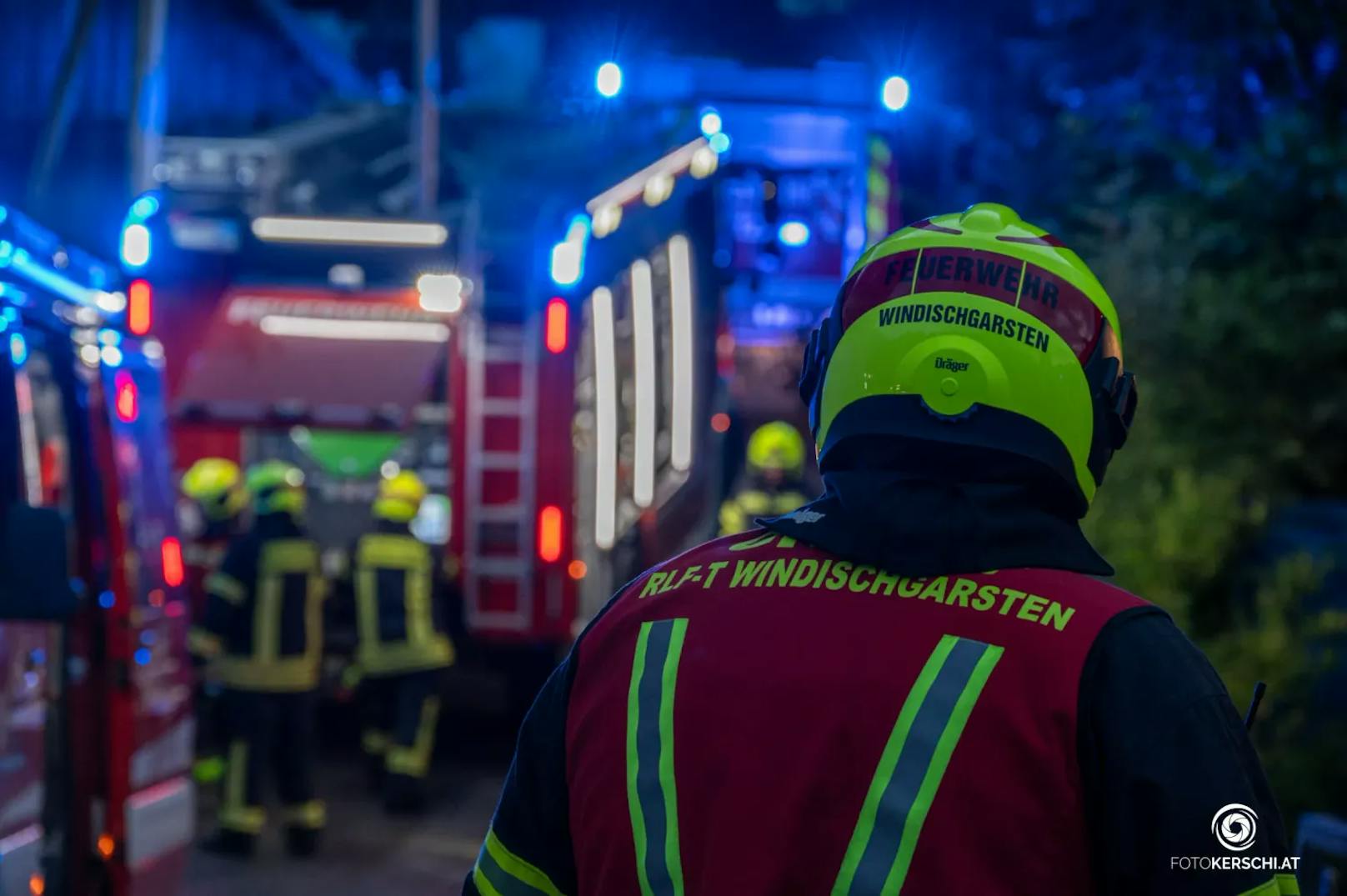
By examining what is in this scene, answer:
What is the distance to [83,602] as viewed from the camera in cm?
399

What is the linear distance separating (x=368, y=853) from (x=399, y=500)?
5.93 feet

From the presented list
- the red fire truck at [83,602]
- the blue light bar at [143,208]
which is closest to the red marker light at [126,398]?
the red fire truck at [83,602]

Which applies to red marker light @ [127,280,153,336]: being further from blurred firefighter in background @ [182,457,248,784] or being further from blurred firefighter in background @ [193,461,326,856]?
blurred firefighter in background @ [193,461,326,856]

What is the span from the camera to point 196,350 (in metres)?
9.57

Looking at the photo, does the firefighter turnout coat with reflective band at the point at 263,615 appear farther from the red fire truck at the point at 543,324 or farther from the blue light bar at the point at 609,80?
the blue light bar at the point at 609,80

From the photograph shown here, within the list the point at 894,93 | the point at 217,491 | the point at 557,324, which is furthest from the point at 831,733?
the point at 894,93

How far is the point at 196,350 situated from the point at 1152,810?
29.1 feet

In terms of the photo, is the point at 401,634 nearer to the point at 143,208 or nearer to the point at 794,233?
the point at 143,208

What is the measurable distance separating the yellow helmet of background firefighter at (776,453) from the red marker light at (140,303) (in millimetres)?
3950

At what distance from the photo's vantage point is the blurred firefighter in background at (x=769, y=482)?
988 cm

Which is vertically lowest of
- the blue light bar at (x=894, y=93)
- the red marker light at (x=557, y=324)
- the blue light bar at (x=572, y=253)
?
the red marker light at (x=557, y=324)

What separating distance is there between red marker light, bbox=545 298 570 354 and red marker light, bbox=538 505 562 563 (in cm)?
90

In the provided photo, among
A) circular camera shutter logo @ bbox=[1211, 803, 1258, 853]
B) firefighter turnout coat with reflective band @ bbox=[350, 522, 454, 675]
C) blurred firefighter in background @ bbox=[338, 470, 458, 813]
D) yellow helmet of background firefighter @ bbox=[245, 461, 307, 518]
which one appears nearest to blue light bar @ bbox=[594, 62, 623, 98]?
blurred firefighter in background @ bbox=[338, 470, 458, 813]

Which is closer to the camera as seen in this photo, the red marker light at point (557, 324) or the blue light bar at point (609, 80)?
the red marker light at point (557, 324)
